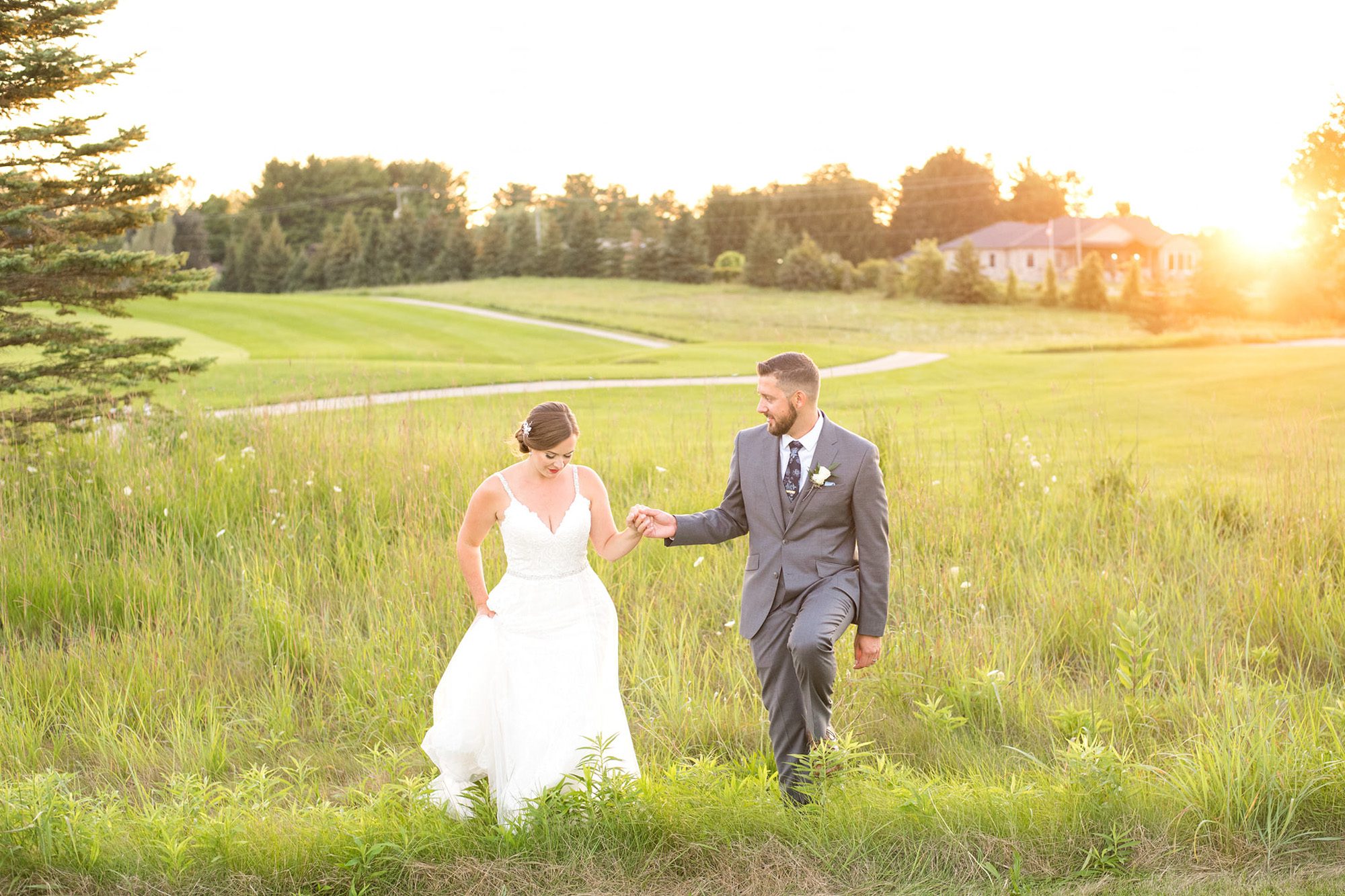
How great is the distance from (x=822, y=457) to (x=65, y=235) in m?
8.21

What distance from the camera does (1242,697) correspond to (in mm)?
5418

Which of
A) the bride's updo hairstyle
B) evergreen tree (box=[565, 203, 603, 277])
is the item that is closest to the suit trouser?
the bride's updo hairstyle

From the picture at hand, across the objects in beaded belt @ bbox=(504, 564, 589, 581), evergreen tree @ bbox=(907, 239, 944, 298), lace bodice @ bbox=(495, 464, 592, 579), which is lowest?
beaded belt @ bbox=(504, 564, 589, 581)

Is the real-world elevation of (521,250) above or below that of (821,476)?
above

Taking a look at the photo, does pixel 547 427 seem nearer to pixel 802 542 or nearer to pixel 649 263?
pixel 802 542

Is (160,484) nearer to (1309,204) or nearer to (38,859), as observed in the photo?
(38,859)

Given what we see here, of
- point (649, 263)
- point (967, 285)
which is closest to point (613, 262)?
point (649, 263)

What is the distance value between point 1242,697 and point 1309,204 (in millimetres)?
17715

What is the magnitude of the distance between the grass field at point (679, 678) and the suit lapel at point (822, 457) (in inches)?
43.7

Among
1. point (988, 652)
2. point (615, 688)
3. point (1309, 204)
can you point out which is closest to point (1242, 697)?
point (988, 652)

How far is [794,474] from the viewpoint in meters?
4.84

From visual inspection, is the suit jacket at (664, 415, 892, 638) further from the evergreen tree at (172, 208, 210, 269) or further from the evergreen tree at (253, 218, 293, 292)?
the evergreen tree at (172, 208, 210, 269)

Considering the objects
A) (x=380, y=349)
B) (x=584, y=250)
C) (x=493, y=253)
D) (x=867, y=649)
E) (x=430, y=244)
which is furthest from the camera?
(x=493, y=253)

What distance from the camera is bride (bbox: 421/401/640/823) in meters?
4.52
